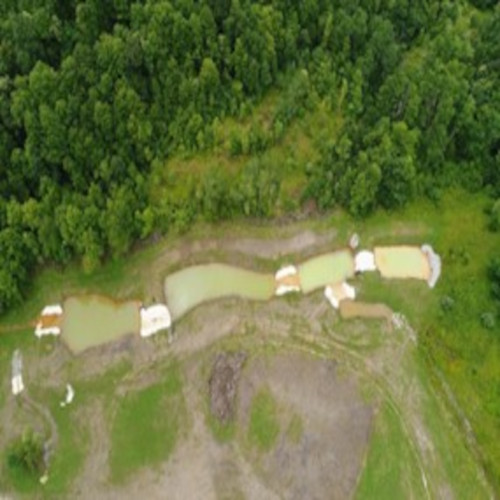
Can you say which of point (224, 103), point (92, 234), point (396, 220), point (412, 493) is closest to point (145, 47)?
point (224, 103)

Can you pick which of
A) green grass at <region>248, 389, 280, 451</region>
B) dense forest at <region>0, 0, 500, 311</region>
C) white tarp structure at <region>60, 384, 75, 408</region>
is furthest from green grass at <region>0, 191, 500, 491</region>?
green grass at <region>248, 389, 280, 451</region>

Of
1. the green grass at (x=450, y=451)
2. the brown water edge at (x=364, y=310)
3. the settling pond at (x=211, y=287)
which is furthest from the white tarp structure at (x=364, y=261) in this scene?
the green grass at (x=450, y=451)

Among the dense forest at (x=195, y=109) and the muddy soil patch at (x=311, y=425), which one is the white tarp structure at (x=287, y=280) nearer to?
the dense forest at (x=195, y=109)

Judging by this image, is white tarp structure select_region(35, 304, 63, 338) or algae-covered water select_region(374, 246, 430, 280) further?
algae-covered water select_region(374, 246, 430, 280)

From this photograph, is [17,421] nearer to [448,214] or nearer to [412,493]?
[412,493]

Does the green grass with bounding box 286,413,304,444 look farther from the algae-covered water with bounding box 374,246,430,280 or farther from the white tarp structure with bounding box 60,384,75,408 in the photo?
the white tarp structure with bounding box 60,384,75,408

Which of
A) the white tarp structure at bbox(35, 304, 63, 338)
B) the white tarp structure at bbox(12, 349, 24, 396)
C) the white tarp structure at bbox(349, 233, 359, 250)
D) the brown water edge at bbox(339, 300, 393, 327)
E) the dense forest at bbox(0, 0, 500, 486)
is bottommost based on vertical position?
the white tarp structure at bbox(12, 349, 24, 396)
